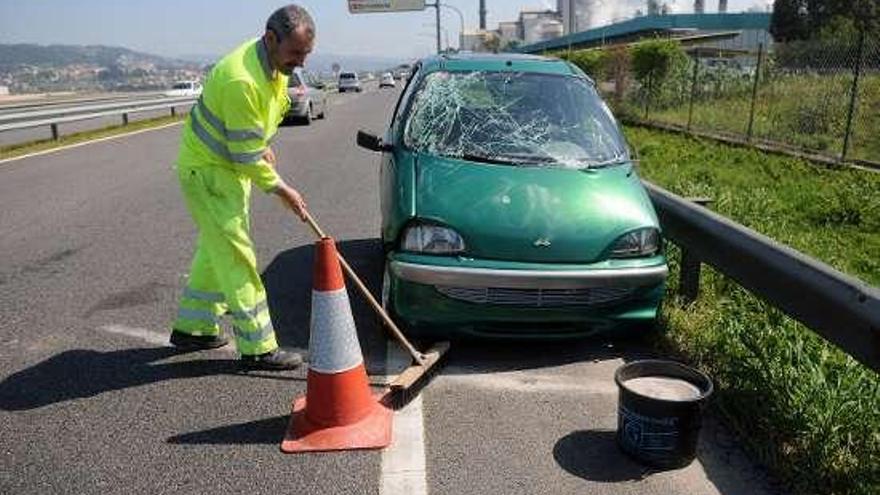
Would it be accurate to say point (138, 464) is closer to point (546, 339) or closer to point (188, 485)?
point (188, 485)

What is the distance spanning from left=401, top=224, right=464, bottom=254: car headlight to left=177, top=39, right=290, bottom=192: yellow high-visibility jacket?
809 millimetres

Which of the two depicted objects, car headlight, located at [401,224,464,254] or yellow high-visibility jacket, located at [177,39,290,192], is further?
car headlight, located at [401,224,464,254]

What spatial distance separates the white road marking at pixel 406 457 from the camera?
3.27m

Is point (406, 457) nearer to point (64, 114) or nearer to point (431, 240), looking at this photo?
point (431, 240)

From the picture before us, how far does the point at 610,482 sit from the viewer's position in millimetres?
3355

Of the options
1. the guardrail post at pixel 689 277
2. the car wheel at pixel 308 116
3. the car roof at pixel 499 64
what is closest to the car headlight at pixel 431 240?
the guardrail post at pixel 689 277

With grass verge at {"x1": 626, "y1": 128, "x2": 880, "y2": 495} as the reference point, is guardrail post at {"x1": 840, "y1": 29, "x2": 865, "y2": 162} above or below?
above

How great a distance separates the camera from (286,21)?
13.1 feet

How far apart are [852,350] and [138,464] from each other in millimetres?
2949

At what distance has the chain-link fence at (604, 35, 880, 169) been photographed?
39.0 feet

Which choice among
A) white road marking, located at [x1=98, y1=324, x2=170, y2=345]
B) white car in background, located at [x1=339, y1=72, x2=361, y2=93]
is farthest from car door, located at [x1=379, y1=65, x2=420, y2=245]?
white car in background, located at [x1=339, y1=72, x2=361, y2=93]

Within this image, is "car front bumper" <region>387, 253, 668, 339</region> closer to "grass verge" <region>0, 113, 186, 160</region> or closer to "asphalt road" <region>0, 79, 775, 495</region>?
"asphalt road" <region>0, 79, 775, 495</region>

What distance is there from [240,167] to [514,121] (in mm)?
2075

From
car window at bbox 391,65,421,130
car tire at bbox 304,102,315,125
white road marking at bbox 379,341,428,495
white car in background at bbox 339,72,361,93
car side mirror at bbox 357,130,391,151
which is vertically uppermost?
car window at bbox 391,65,421,130
